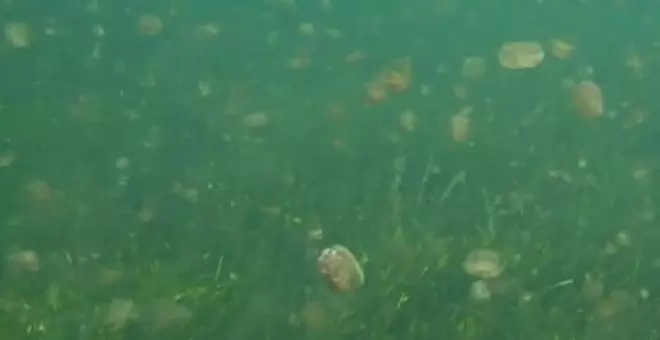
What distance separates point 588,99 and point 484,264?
0.62 meters

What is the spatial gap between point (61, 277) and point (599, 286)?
0.91m

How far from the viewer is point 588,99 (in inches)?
92.1

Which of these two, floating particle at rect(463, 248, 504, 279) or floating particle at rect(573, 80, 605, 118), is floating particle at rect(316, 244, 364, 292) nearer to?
floating particle at rect(463, 248, 504, 279)

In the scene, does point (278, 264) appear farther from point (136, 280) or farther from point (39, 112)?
point (39, 112)

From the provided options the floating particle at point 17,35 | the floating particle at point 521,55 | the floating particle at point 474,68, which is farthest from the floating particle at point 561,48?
the floating particle at point 17,35

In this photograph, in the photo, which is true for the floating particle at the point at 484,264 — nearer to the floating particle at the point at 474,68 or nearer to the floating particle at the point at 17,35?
the floating particle at the point at 474,68

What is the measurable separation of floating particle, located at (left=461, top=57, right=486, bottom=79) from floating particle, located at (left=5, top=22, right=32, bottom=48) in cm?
93

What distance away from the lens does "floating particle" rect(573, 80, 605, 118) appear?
90.8 inches

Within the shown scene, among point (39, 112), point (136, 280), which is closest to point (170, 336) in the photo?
point (136, 280)

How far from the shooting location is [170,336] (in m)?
1.70

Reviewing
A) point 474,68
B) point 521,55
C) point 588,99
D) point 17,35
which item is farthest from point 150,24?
point 588,99

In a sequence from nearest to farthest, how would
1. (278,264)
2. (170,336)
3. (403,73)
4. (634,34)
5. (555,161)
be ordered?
1. (170,336)
2. (278,264)
3. (555,161)
4. (403,73)
5. (634,34)

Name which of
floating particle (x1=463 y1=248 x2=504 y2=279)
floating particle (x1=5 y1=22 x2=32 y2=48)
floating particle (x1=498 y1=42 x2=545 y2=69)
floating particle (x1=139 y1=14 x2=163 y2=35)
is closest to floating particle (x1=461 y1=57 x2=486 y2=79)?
floating particle (x1=498 y1=42 x2=545 y2=69)

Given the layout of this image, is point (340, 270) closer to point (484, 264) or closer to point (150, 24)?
point (484, 264)
